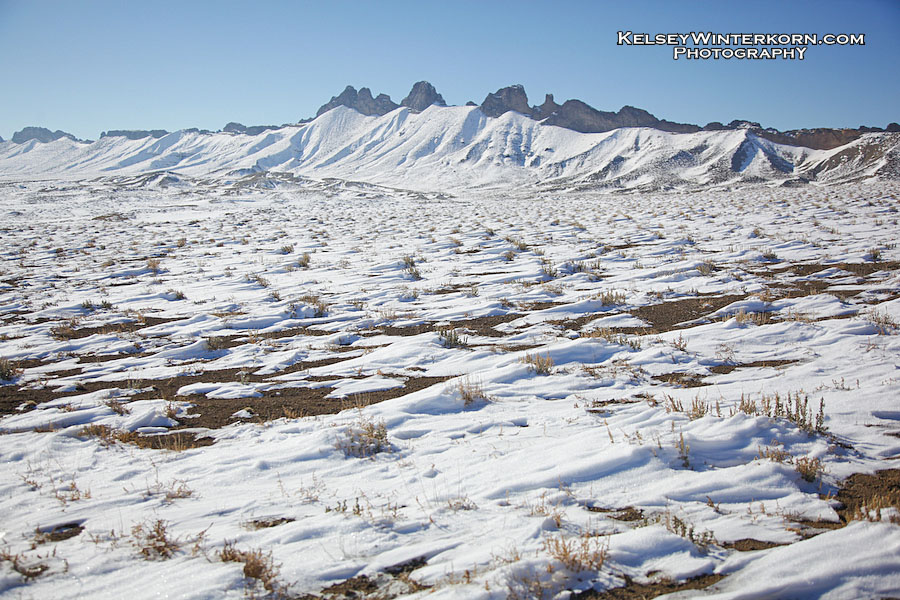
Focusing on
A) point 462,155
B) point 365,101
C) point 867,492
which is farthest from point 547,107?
point 867,492

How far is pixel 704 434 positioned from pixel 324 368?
166 inches

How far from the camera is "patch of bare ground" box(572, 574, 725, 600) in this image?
83.2 inches

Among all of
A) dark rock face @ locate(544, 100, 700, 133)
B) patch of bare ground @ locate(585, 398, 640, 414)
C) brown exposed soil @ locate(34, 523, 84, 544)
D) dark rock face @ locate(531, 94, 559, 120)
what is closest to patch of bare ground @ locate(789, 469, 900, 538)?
patch of bare ground @ locate(585, 398, 640, 414)

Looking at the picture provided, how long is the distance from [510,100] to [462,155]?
49.4m

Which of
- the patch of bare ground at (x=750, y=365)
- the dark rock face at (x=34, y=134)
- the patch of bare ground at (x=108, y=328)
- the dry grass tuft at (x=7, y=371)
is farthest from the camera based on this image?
the dark rock face at (x=34, y=134)

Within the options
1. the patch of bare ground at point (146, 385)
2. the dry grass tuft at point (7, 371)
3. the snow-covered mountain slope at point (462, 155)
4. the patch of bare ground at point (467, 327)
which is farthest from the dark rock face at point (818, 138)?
the dry grass tuft at point (7, 371)

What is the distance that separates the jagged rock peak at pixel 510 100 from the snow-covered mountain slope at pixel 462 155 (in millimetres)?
16663

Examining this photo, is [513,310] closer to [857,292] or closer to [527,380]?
[527,380]

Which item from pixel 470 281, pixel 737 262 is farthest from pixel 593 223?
pixel 470 281

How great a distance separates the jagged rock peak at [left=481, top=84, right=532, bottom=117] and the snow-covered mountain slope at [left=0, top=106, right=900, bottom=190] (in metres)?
16.7

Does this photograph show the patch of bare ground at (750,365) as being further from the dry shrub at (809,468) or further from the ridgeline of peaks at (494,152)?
the ridgeline of peaks at (494,152)

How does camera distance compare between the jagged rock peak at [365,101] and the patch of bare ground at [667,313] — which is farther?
the jagged rock peak at [365,101]

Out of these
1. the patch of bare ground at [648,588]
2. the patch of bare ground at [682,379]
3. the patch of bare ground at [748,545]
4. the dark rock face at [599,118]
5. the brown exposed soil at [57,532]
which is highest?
the dark rock face at [599,118]

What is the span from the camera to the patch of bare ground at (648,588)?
2.11 m
